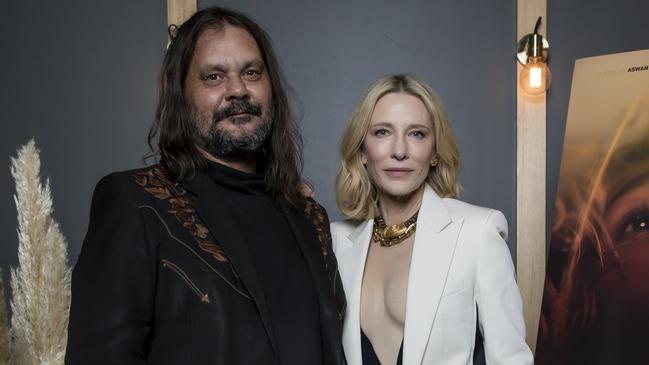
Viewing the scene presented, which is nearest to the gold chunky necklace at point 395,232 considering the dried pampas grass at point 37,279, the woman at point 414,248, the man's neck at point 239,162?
the woman at point 414,248

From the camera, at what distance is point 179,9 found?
9.12ft

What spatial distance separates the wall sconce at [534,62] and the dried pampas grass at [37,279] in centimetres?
195

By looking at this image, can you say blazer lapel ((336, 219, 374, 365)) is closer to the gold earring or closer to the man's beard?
the gold earring

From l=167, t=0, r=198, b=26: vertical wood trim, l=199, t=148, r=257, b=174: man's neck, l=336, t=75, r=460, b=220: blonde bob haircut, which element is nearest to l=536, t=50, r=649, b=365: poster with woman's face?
l=336, t=75, r=460, b=220: blonde bob haircut

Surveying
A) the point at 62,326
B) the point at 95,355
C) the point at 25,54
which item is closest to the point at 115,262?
the point at 95,355

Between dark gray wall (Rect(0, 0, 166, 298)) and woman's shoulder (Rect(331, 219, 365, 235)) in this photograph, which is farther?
dark gray wall (Rect(0, 0, 166, 298))

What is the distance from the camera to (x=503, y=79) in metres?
2.84

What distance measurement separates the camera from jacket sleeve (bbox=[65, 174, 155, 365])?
1.34 meters

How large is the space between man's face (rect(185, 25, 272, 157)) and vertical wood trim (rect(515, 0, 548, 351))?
1.44 meters

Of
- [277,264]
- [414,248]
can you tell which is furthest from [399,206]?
[277,264]

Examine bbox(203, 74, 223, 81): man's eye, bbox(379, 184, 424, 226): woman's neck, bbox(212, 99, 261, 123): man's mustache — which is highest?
bbox(203, 74, 223, 81): man's eye

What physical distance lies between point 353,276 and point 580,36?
5.31 feet

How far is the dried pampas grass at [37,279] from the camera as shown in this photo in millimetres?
1932

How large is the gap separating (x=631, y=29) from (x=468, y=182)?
966 millimetres
